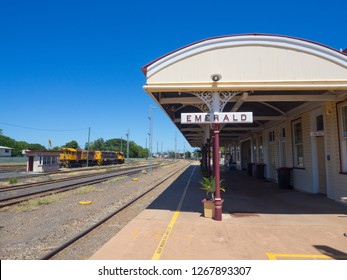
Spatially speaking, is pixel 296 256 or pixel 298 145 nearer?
pixel 296 256

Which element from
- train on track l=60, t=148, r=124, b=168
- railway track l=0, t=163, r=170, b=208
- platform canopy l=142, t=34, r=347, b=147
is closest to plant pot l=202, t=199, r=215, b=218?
platform canopy l=142, t=34, r=347, b=147

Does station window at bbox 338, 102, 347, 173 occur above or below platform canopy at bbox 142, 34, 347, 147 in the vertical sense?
below

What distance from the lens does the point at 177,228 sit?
250 inches

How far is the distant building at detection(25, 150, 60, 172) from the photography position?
31.1m

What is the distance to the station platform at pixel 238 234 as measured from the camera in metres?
4.66

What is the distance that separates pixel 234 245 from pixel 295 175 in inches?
356

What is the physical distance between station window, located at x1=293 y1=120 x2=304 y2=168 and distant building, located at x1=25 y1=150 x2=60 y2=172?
2855cm

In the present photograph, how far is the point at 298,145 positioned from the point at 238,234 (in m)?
8.24

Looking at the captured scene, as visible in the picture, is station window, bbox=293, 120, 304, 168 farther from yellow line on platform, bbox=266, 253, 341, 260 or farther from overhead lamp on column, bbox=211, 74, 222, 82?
yellow line on platform, bbox=266, 253, 341, 260

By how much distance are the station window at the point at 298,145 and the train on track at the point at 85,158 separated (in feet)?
122

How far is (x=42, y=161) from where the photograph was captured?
32.4 m

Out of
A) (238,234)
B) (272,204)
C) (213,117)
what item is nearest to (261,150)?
(272,204)

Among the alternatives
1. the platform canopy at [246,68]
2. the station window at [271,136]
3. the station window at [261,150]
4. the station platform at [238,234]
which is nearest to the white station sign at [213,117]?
the platform canopy at [246,68]

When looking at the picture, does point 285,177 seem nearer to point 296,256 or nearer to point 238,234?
point 238,234
